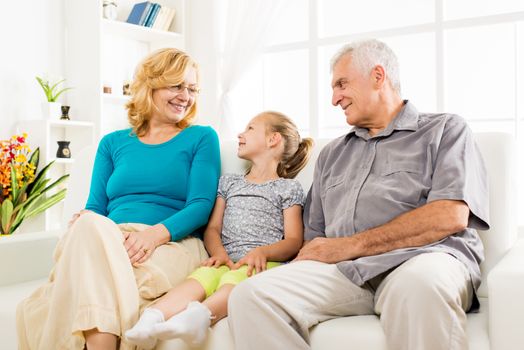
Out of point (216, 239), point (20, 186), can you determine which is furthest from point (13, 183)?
point (216, 239)

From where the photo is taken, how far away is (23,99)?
3.87m

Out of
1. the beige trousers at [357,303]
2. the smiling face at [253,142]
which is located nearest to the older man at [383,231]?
the beige trousers at [357,303]

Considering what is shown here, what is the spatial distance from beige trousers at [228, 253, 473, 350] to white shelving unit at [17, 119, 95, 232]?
2379 mm

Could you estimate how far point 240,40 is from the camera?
4340mm

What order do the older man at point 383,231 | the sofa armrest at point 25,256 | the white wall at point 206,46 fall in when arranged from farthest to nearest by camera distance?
the white wall at point 206,46 < the sofa armrest at point 25,256 < the older man at point 383,231

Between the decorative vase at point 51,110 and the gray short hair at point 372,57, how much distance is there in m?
2.37

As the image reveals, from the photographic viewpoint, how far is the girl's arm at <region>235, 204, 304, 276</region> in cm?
184

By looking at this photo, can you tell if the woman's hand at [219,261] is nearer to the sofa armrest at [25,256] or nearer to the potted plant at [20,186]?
the sofa armrest at [25,256]

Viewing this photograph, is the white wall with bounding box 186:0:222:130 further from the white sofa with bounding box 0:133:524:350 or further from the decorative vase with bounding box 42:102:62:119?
the white sofa with bounding box 0:133:524:350

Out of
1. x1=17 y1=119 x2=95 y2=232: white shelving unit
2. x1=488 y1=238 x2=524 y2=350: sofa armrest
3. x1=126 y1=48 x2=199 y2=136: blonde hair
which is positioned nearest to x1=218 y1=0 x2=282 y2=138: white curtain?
x1=17 y1=119 x2=95 y2=232: white shelving unit

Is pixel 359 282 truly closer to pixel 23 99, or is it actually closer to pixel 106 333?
pixel 106 333

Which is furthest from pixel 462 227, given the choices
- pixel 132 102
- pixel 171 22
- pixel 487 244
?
pixel 171 22

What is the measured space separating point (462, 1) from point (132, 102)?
7.62 feet

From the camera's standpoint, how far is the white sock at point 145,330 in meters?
1.44
